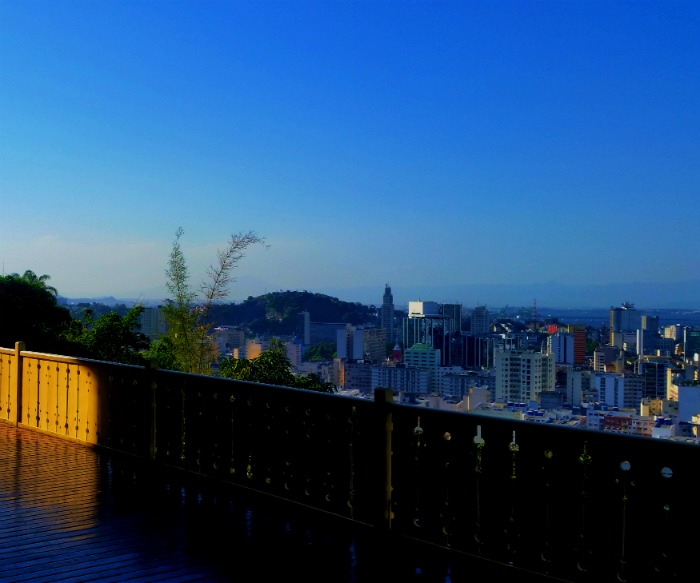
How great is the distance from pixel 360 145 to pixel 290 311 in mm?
7468

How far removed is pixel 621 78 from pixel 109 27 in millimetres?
13808

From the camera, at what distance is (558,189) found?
94.4 ft

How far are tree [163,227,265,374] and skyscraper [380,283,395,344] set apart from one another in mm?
7125

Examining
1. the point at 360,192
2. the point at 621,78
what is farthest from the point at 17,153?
the point at 621,78

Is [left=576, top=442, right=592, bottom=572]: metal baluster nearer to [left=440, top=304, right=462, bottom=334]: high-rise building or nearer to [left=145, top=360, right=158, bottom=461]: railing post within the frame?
[left=145, top=360, right=158, bottom=461]: railing post

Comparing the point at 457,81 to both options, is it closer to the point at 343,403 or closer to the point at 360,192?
the point at 360,192

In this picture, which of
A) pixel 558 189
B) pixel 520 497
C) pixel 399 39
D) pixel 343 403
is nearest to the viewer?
pixel 520 497

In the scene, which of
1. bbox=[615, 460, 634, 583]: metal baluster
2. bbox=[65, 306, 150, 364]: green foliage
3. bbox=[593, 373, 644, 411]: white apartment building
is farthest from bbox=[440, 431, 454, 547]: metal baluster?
bbox=[65, 306, 150, 364]: green foliage

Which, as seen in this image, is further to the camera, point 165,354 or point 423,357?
point 423,357

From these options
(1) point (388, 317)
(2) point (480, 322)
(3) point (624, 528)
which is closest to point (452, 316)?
(2) point (480, 322)

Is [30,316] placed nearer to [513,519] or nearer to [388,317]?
[388,317]

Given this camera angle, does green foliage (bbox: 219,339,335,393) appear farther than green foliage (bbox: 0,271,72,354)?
No

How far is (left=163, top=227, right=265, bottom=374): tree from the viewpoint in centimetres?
1477

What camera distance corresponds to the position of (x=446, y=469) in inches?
176
